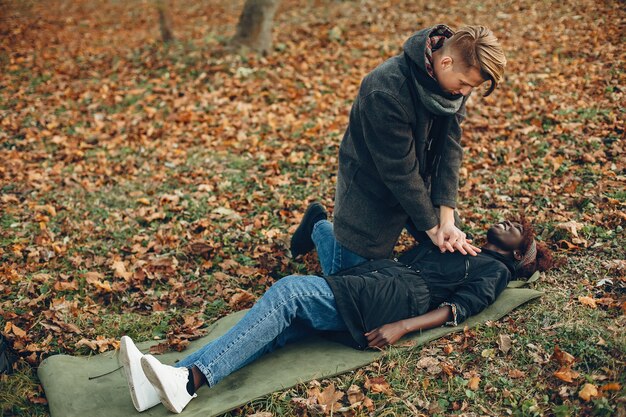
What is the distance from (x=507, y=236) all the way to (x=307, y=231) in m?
1.66

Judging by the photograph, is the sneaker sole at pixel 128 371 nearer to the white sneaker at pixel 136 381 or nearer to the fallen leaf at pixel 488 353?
the white sneaker at pixel 136 381

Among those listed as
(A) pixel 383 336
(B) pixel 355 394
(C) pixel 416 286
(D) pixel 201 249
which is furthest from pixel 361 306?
(D) pixel 201 249

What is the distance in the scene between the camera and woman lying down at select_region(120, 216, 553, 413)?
3.31m

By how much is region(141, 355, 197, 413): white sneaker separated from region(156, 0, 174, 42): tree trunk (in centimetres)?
854

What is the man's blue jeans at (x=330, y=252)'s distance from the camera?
4293mm

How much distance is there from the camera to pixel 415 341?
147 inches

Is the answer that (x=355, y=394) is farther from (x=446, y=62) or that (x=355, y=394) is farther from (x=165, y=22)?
(x=165, y=22)

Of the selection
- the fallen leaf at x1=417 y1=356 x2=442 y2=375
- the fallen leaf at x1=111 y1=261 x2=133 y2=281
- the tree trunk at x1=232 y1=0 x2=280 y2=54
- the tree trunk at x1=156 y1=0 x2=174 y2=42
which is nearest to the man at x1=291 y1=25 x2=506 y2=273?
the fallen leaf at x1=417 y1=356 x2=442 y2=375

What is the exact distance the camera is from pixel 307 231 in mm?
4828

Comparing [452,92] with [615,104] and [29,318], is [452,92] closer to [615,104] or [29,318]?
[29,318]

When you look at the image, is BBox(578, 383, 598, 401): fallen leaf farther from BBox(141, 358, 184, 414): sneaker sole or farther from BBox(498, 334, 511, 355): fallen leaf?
BBox(141, 358, 184, 414): sneaker sole

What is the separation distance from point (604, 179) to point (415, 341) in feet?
9.83

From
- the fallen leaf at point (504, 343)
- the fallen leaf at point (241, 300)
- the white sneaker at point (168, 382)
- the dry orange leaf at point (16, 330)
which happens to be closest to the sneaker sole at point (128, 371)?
the white sneaker at point (168, 382)

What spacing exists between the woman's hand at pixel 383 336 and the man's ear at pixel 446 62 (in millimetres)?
1719
